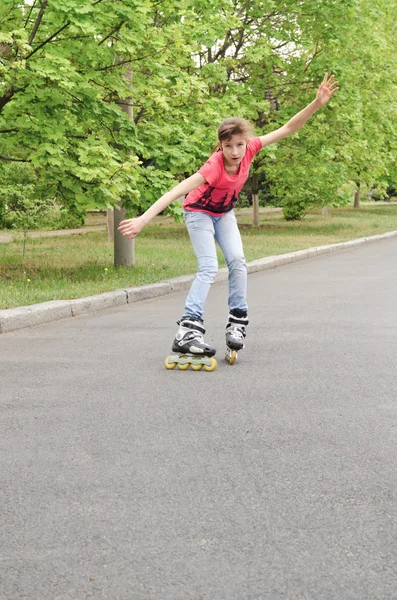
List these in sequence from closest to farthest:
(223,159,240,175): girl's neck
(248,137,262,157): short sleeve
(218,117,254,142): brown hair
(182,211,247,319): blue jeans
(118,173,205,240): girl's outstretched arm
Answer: (118,173,205,240): girl's outstretched arm < (218,117,254,142): brown hair < (223,159,240,175): girl's neck < (248,137,262,157): short sleeve < (182,211,247,319): blue jeans

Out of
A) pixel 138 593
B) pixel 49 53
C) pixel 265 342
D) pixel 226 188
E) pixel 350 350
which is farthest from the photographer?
pixel 49 53

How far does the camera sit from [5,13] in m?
10.1

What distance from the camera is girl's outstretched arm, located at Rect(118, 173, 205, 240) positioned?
5391 mm

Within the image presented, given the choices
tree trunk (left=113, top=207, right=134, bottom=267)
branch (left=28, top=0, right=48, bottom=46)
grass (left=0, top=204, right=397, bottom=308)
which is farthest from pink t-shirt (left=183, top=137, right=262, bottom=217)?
tree trunk (left=113, top=207, right=134, bottom=267)

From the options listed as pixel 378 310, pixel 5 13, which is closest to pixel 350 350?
pixel 378 310

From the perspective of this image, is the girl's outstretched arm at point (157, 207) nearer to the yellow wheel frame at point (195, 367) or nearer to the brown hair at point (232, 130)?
the brown hair at point (232, 130)

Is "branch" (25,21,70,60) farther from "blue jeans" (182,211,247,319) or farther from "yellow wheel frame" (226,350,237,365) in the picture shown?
"yellow wheel frame" (226,350,237,365)

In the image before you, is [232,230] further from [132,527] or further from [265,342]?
[132,527]

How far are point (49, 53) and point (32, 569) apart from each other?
26.3 feet

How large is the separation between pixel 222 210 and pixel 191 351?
1078 millimetres

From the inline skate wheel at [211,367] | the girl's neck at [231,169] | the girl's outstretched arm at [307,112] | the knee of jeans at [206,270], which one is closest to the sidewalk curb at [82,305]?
the knee of jeans at [206,270]

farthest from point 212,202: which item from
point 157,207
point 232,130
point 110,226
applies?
point 110,226

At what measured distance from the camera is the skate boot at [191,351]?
620 cm

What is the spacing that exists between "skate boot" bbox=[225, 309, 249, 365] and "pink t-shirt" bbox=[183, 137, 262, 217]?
2.59 ft
